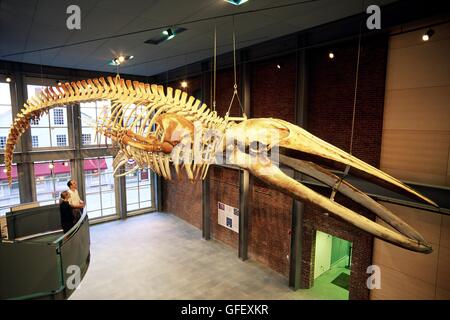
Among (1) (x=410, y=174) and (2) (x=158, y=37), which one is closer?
(1) (x=410, y=174)

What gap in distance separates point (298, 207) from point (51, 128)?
1063 cm

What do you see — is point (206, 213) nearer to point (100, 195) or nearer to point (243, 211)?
point (243, 211)

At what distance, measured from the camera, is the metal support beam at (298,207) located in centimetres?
759

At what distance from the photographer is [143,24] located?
6500mm

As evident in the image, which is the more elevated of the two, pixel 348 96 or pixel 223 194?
pixel 348 96

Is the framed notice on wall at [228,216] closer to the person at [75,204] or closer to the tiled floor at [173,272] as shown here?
the tiled floor at [173,272]

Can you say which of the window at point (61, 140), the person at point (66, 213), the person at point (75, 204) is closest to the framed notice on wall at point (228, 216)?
the person at point (75, 204)

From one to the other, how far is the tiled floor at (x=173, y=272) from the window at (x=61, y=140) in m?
4.22

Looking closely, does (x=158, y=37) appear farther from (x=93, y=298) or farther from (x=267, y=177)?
(x=93, y=298)

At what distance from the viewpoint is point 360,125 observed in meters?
6.68

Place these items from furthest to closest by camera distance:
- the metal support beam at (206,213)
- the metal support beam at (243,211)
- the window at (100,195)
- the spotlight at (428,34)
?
the window at (100,195) → the metal support beam at (206,213) → the metal support beam at (243,211) → the spotlight at (428,34)

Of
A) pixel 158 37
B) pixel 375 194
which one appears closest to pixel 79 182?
pixel 158 37

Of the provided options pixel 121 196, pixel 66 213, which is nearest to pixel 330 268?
pixel 66 213
